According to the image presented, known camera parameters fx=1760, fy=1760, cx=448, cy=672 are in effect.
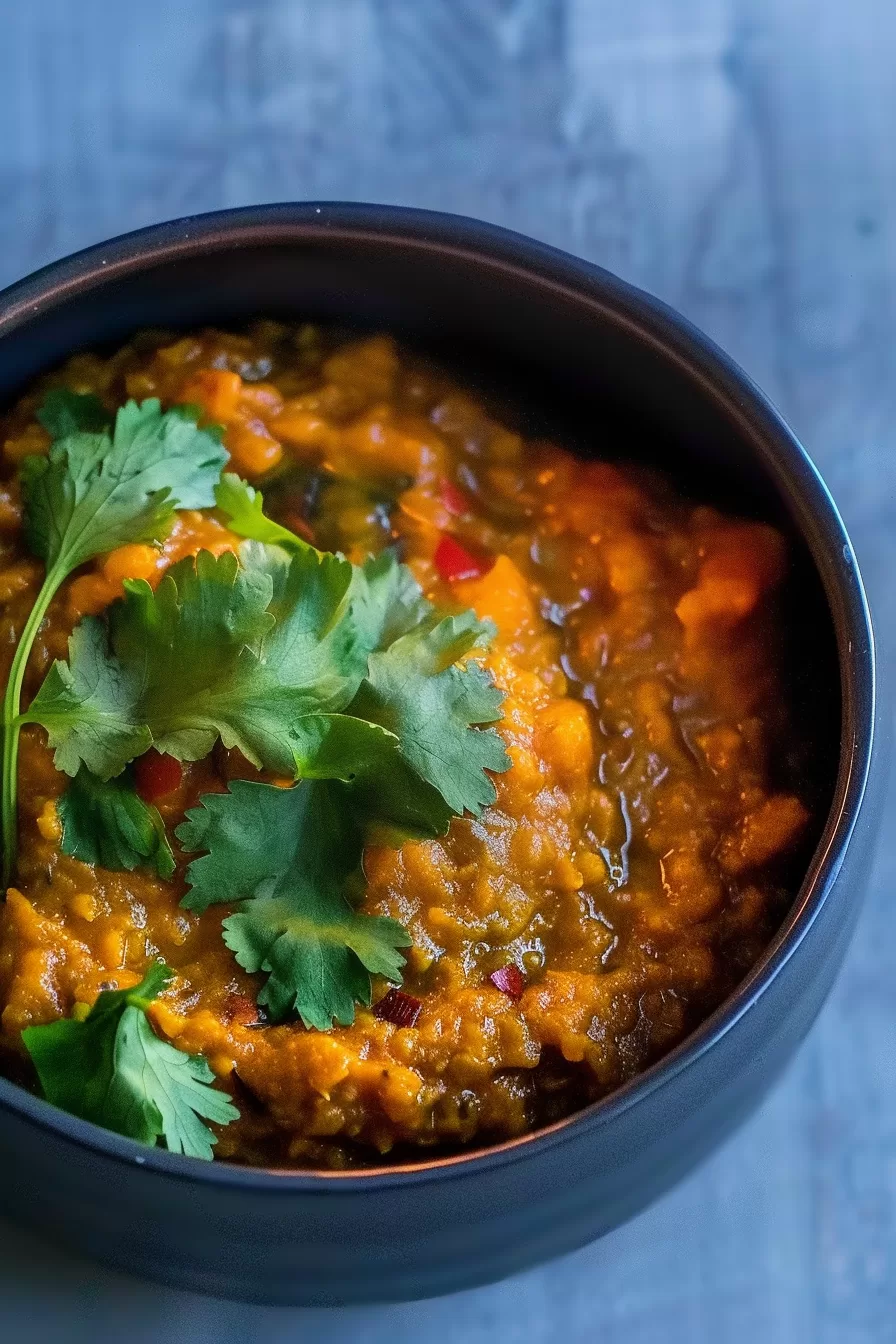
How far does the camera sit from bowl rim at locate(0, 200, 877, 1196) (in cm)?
113

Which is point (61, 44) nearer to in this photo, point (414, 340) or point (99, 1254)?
point (414, 340)

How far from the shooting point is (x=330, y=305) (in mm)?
1573

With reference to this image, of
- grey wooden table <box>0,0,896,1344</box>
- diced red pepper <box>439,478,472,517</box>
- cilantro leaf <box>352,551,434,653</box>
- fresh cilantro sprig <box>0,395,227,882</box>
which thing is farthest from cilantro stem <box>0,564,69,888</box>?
grey wooden table <box>0,0,896,1344</box>

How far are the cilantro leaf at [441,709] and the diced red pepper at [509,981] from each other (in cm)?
12

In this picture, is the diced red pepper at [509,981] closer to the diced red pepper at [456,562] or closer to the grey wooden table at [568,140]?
the diced red pepper at [456,562]

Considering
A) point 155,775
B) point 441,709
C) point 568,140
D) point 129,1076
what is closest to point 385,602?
point 441,709

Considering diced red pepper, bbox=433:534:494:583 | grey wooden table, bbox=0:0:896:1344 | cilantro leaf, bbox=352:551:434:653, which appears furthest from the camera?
grey wooden table, bbox=0:0:896:1344

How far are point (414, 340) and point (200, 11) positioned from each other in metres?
0.68

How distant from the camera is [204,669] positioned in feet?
4.26

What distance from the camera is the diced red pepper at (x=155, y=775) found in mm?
1314

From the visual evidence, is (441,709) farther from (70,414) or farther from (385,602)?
(70,414)

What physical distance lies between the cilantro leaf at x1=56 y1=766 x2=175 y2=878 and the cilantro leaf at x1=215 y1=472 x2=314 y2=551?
10.1 inches

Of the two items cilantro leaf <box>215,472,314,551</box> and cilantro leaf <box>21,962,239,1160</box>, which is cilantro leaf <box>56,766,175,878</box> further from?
cilantro leaf <box>215,472,314,551</box>

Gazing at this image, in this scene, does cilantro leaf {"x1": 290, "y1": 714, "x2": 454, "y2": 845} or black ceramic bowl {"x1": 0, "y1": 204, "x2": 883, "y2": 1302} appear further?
cilantro leaf {"x1": 290, "y1": 714, "x2": 454, "y2": 845}
